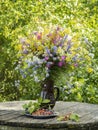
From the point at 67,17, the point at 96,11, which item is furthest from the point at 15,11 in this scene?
the point at 96,11

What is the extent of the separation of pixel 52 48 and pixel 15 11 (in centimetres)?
326

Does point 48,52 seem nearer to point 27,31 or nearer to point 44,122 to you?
point 44,122

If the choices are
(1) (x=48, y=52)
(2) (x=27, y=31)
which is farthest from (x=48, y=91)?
(2) (x=27, y=31)

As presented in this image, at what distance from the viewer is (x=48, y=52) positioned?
3.90 metres

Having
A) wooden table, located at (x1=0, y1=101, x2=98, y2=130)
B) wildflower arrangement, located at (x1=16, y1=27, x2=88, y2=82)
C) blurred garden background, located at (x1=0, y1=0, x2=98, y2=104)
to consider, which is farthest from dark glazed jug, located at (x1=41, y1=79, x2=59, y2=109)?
blurred garden background, located at (x1=0, y1=0, x2=98, y2=104)

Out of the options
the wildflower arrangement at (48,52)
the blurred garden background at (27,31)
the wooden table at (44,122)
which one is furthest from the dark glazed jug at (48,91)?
the blurred garden background at (27,31)

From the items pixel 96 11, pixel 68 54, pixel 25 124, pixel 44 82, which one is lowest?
pixel 25 124

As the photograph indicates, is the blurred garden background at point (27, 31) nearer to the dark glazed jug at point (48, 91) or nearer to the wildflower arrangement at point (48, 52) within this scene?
the dark glazed jug at point (48, 91)

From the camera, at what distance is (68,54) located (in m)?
3.89

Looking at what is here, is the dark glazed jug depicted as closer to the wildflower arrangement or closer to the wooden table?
the wildflower arrangement

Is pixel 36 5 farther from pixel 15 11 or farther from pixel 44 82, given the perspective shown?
pixel 44 82

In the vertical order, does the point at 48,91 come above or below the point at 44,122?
above

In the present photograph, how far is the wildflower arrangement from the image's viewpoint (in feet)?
12.8

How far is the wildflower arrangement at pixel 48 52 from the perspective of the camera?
12.8ft
